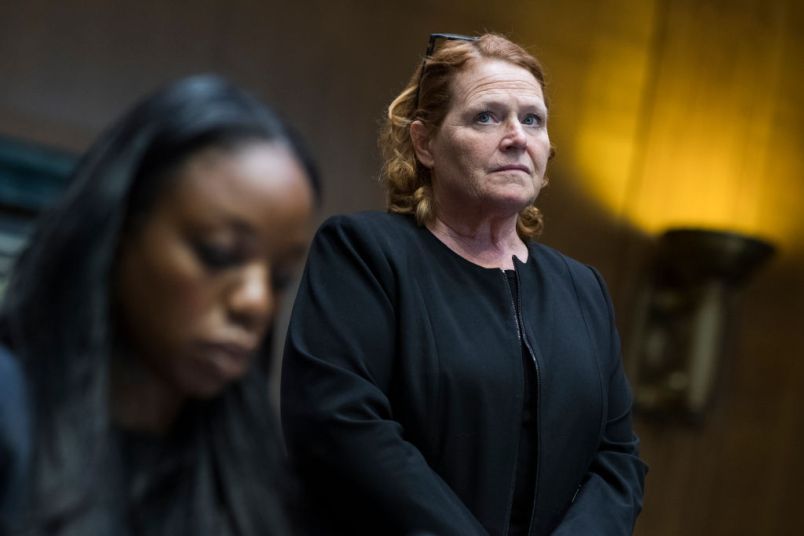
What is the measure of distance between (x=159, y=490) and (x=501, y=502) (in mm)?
1020

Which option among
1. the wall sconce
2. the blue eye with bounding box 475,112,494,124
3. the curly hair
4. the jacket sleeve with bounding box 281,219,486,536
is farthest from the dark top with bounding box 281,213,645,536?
→ the wall sconce

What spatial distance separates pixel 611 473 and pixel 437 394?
1.23ft

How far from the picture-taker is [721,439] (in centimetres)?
577

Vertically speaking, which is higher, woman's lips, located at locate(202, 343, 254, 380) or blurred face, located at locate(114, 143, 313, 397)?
blurred face, located at locate(114, 143, 313, 397)

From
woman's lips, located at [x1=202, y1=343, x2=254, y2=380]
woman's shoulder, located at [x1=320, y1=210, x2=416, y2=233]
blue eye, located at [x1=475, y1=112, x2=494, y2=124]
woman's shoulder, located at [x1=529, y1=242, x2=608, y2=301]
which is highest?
blue eye, located at [x1=475, y1=112, x2=494, y2=124]

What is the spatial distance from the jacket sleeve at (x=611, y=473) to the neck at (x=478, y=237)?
205mm

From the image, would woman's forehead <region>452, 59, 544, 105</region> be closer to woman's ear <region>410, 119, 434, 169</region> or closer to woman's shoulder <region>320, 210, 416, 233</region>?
woman's ear <region>410, 119, 434, 169</region>

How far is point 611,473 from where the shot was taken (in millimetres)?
2145

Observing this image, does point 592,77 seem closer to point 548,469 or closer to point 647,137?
point 647,137

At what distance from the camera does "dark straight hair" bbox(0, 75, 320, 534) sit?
0.98 m

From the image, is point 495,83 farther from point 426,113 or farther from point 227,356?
point 227,356

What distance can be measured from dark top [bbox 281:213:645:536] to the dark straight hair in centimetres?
79

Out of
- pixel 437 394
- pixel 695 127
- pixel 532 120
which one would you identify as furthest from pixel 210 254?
pixel 695 127

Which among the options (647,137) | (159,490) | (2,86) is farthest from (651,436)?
(159,490)
